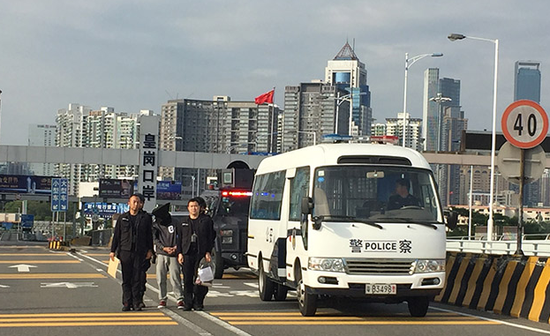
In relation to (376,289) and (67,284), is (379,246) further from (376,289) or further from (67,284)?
(67,284)

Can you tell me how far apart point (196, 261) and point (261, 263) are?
271cm

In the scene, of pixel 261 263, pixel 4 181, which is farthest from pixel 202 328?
pixel 4 181

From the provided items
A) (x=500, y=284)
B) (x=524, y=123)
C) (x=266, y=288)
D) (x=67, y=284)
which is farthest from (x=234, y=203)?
(x=524, y=123)

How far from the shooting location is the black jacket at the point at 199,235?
14641mm

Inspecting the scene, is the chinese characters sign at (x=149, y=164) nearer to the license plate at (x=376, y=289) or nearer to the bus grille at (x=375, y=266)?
the bus grille at (x=375, y=266)

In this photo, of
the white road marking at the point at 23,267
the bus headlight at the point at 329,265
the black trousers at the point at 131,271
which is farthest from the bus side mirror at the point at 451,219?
the white road marking at the point at 23,267

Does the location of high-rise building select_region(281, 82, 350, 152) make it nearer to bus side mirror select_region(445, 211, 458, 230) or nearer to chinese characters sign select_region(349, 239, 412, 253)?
bus side mirror select_region(445, 211, 458, 230)

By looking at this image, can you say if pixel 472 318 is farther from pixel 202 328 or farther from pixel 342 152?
pixel 202 328

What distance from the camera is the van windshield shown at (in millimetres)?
13602

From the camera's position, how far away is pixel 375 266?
13195mm

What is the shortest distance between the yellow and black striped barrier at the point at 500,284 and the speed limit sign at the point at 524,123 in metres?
1.86

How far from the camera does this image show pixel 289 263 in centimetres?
1480

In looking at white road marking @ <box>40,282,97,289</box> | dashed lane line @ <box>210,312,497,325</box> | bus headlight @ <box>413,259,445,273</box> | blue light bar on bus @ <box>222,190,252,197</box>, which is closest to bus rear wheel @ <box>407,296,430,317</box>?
dashed lane line @ <box>210,312,497,325</box>

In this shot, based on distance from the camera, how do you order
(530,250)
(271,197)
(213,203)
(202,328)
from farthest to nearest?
1. (530,250)
2. (213,203)
3. (271,197)
4. (202,328)
